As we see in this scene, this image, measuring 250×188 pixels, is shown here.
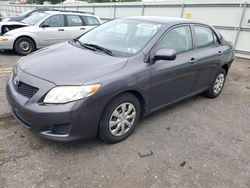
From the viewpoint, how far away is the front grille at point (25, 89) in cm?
265

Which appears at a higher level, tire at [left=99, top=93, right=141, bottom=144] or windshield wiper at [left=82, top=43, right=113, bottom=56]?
windshield wiper at [left=82, top=43, right=113, bottom=56]

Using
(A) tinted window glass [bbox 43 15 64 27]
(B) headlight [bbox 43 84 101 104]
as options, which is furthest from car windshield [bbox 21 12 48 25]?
(B) headlight [bbox 43 84 101 104]

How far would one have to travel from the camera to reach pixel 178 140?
Result: 334 cm

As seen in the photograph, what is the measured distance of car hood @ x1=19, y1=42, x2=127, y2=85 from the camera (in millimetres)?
2676

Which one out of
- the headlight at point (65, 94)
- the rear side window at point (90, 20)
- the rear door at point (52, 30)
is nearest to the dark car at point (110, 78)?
the headlight at point (65, 94)

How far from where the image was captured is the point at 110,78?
109 inches

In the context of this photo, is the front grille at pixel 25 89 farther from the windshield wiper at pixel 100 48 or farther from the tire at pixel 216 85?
the tire at pixel 216 85

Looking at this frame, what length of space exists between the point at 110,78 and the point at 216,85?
118 inches

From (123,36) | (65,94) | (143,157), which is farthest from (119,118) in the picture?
(123,36)

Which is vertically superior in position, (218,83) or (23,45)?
(218,83)

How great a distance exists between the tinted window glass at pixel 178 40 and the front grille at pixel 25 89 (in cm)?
173

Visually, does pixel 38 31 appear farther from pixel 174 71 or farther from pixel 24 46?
pixel 174 71

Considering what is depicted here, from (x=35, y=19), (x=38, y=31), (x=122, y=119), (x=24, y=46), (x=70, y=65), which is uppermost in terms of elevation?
(x=70, y=65)

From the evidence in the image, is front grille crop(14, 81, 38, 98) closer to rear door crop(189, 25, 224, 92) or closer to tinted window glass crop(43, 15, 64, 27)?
rear door crop(189, 25, 224, 92)
